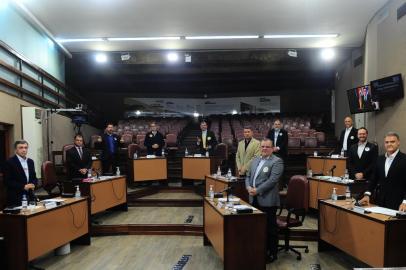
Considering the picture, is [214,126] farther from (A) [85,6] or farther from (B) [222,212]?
(B) [222,212]

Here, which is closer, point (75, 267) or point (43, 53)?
point (75, 267)

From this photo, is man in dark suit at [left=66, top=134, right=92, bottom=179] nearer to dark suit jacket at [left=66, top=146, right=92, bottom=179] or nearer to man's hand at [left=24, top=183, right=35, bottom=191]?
dark suit jacket at [left=66, top=146, right=92, bottom=179]

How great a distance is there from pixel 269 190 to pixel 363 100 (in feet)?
12.8

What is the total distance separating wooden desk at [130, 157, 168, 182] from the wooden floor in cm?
262

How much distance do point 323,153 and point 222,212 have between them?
5.99m

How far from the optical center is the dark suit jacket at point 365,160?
4824 mm

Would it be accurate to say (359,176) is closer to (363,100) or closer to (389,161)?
(389,161)

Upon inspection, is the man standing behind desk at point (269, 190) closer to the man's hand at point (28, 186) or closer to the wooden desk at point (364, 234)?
the wooden desk at point (364, 234)

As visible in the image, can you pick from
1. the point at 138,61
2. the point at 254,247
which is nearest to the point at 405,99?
the point at 254,247

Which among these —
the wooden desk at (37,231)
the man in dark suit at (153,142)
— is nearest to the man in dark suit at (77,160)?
the wooden desk at (37,231)

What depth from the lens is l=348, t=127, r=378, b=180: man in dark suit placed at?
15.8ft

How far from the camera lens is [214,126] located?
13.4 metres

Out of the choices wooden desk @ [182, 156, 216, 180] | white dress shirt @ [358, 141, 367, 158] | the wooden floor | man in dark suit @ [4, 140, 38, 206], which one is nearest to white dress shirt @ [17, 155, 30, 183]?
man in dark suit @ [4, 140, 38, 206]

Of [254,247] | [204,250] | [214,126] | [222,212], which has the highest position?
[214,126]
